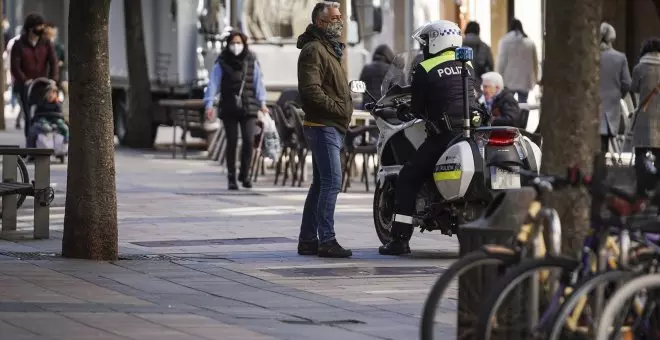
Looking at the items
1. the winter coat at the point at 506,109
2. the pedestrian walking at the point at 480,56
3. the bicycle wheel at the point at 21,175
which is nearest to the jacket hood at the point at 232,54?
the winter coat at the point at 506,109

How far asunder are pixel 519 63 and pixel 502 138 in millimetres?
11339

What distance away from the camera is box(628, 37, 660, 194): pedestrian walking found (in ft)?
60.7

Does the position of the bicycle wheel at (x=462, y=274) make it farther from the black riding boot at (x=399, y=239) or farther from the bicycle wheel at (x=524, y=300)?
the black riding boot at (x=399, y=239)

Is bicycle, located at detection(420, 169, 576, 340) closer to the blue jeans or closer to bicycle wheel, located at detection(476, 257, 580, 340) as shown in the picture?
bicycle wheel, located at detection(476, 257, 580, 340)

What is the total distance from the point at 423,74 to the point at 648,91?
20.4 feet

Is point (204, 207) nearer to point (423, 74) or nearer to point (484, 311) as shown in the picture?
point (423, 74)

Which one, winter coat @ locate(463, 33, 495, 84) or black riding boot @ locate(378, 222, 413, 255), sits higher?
winter coat @ locate(463, 33, 495, 84)

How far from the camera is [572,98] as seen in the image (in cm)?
853

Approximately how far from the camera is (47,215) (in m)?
14.9

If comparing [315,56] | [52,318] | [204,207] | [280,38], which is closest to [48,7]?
[280,38]

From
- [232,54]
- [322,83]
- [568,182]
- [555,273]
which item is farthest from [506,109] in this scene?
[555,273]

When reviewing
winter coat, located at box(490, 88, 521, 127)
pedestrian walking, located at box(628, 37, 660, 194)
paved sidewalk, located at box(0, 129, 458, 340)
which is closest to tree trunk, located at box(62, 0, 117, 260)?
paved sidewalk, located at box(0, 129, 458, 340)

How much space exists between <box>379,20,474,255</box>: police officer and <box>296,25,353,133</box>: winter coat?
555 mm

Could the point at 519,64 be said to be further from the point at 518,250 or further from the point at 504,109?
the point at 518,250
